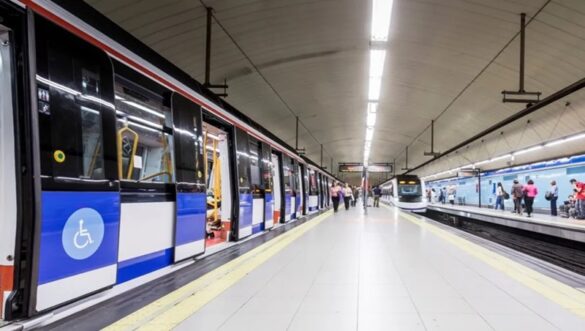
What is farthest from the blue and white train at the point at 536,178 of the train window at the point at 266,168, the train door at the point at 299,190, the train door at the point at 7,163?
the train door at the point at 7,163

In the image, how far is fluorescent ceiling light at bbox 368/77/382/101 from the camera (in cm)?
1390

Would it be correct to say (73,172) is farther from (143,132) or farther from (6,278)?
(143,132)

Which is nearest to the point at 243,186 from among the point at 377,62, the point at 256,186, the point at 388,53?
the point at 256,186

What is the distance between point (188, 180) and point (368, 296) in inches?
100

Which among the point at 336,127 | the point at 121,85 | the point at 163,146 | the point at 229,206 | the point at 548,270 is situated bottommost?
the point at 548,270

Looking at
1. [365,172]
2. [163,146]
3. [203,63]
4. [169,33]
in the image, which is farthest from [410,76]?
[163,146]

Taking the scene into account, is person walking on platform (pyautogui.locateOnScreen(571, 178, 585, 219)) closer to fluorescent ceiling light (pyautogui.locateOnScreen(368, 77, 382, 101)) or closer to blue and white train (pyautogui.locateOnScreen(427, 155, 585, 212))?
blue and white train (pyautogui.locateOnScreen(427, 155, 585, 212))

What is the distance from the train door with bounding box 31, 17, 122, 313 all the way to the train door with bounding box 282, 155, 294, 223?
8140 mm

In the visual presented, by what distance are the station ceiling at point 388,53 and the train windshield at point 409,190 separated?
8146 mm

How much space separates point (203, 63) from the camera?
10594mm

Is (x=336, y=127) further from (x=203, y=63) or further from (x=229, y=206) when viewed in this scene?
(x=229, y=206)

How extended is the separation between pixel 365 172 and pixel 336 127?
6.07 metres

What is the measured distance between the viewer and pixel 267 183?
908cm

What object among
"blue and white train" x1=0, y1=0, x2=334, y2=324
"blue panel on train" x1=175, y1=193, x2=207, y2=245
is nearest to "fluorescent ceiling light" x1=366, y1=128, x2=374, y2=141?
"blue panel on train" x1=175, y1=193, x2=207, y2=245
